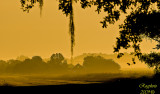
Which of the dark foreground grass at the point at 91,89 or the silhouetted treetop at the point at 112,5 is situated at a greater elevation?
the silhouetted treetop at the point at 112,5

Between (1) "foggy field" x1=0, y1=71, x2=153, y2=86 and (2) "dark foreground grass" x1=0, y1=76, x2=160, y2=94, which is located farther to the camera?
(1) "foggy field" x1=0, y1=71, x2=153, y2=86

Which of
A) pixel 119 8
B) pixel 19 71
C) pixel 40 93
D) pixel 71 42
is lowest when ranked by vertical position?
pixel 40 93

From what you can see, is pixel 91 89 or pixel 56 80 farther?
pixel 56 80

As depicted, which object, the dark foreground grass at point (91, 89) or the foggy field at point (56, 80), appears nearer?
the dark foreground grass at point (91, 89)

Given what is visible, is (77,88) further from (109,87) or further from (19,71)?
(19,71)

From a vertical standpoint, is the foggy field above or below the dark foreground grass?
above

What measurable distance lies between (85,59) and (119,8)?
180m

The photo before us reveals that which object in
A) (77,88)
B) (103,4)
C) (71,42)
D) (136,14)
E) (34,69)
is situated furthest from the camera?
(34,69)

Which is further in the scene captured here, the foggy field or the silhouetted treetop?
the foggy field

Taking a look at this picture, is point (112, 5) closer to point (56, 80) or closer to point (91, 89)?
point (91, 89)

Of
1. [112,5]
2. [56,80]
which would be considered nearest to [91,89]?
[112,5]

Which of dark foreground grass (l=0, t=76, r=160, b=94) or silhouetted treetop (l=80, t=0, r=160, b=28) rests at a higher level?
silhouetted treetop (l=80, t=0, r=160, b=28)

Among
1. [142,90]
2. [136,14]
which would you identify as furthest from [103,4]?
[142,90]

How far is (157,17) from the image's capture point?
21734 mm
